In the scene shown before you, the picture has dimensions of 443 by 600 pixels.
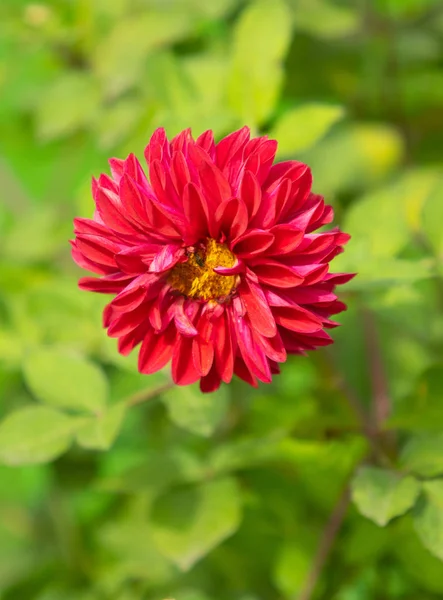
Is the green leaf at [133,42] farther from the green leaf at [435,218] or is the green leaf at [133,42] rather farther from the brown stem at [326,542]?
the brown stem at [326,542]

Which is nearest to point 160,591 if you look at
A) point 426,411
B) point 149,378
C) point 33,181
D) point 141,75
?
point 149,378

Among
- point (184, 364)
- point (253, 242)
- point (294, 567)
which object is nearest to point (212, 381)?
point (184, 364)

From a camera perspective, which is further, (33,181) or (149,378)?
(33,181)

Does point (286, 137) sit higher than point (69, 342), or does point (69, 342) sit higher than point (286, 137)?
point (286, 137)

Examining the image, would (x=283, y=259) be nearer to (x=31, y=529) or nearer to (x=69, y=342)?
(x=69, y=342)

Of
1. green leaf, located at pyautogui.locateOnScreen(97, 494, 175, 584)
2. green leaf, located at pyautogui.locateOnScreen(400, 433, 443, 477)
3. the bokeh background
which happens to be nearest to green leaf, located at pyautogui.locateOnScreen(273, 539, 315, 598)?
the bokeh background

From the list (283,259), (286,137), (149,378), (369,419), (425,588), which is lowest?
(425,588)

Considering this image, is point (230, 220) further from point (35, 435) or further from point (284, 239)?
point (35, 435)
